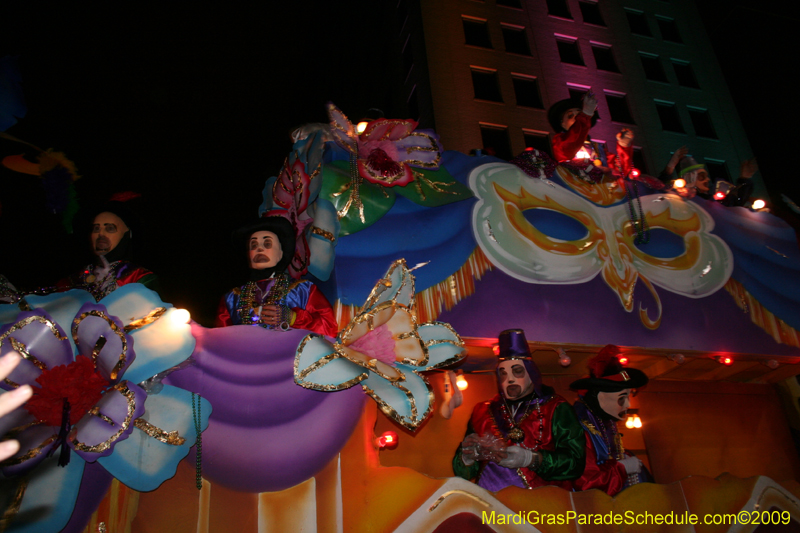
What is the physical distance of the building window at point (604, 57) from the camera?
492 inches

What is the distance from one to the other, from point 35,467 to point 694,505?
2.92 meters

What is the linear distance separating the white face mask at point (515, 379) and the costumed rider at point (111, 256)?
2121 mm

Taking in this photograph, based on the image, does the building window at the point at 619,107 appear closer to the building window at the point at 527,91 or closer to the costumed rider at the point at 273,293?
the building window at the point at 527,91

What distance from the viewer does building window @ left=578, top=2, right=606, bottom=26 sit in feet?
42.7

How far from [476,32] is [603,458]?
35.8ft

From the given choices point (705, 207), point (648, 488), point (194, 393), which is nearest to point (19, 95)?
point (194, 393)

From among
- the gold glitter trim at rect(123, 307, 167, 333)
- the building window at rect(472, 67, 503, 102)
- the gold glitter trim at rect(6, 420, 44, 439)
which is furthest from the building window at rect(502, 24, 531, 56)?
the gold glitter trim at rect(6, 420, 44, 439)

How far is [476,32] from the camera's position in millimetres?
11906

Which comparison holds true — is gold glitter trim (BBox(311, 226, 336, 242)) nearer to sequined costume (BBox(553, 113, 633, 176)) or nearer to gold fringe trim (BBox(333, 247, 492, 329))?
gold fringe trim (BBox(333, 247, 492, 329))

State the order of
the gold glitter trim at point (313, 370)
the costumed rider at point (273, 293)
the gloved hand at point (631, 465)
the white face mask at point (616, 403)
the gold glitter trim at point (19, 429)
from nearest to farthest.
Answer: the gold glitter trim at point (19, 429), the gold glitter trim at point (313, 370), the costumed rider at point (273, 293), the gloved hand at point (631, 465), the white face mask at point (616, 403)

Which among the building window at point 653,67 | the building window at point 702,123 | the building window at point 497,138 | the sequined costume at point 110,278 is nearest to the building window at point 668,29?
the building window at point 653,67

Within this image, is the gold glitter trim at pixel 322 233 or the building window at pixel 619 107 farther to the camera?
the building window at pixel 619 107

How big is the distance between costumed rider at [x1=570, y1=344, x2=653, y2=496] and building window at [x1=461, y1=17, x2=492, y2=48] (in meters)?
9.96

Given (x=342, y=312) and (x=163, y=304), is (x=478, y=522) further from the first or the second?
(x=163, y=304)
